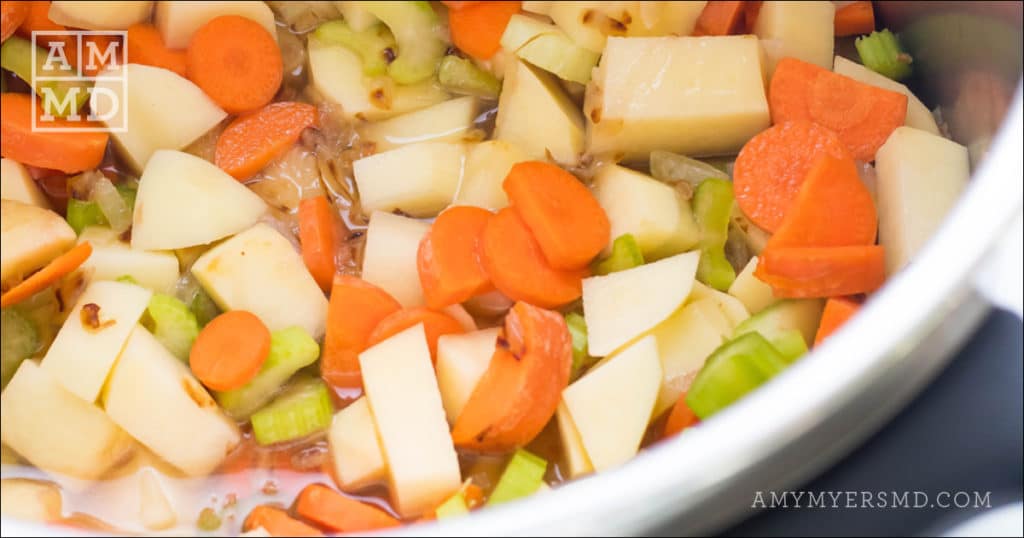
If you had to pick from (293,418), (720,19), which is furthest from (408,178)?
(720,19)

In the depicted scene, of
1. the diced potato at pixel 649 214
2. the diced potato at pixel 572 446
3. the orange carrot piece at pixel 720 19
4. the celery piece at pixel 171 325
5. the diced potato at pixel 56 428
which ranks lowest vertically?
the diced potato at pixel 56 428

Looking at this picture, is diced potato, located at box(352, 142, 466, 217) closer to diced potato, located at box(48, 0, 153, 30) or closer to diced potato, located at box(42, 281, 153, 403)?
diced potato, located at box(42, 281, 153, 403)

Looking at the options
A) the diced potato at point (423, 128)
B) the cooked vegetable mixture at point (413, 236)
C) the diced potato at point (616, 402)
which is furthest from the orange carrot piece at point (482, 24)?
the diced potato at point (616, 402)

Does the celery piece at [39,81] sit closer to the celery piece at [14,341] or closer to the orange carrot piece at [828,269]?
the celery piece at [14,341]

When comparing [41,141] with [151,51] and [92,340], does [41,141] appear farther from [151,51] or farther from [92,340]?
[92,340]
